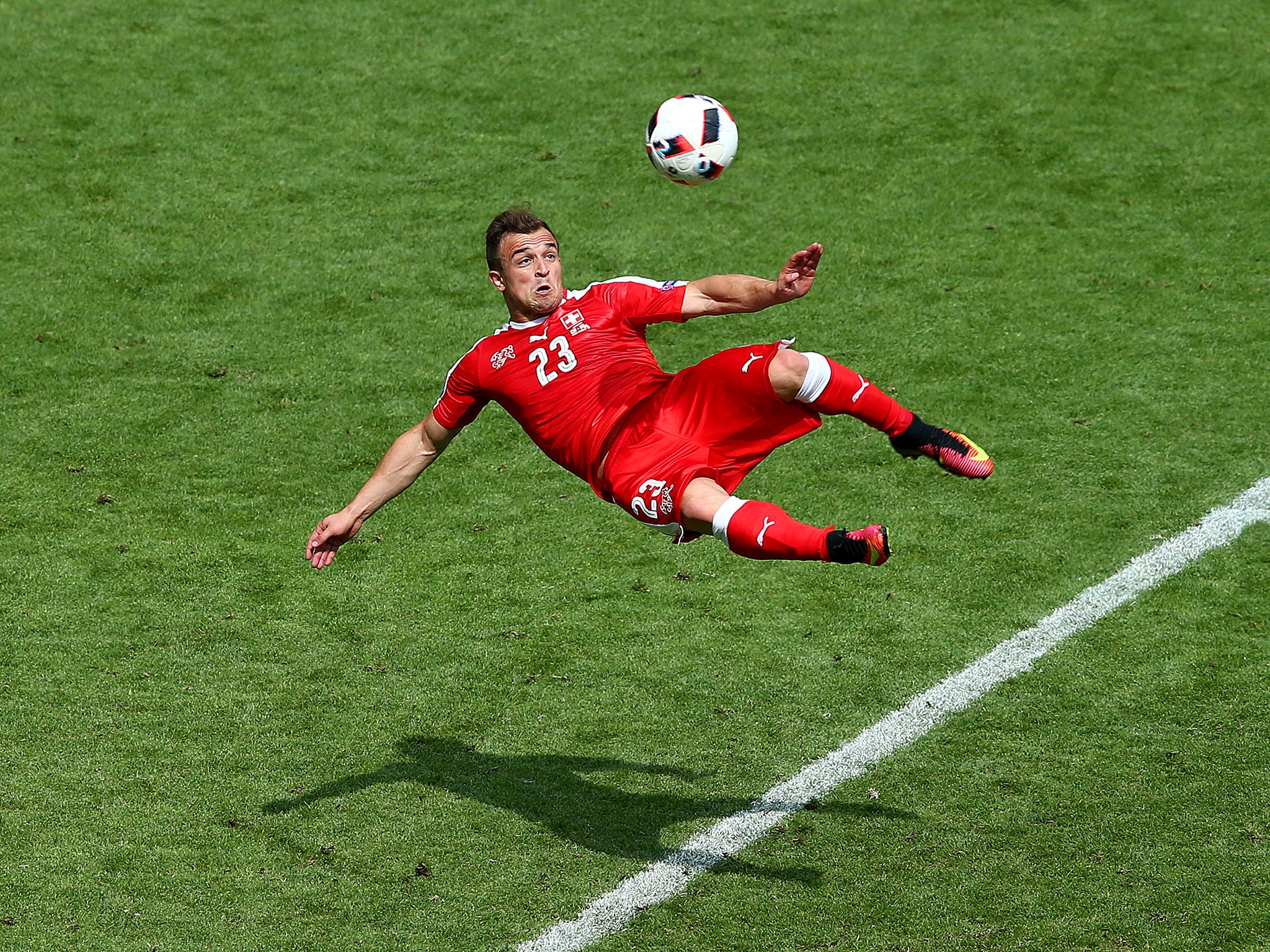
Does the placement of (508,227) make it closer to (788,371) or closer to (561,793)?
(788,371)

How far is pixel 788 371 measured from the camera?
6441mm

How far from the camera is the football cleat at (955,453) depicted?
6.34 metres

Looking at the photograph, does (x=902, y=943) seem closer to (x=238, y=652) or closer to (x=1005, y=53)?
(x=238, y=652)

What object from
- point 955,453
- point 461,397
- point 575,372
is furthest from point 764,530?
point 461,397

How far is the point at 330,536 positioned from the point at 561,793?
1719mm

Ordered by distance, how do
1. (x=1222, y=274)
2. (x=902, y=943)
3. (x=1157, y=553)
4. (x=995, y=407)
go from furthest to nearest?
1. (x=1222, y=274)
2. (x=995, y=407)
3. (x=1157, y=553)
4. (x=902, y=943)

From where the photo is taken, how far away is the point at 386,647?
843cm

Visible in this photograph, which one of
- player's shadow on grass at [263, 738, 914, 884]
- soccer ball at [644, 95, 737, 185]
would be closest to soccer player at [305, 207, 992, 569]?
soccer ball at [644, 95, 737, 185]

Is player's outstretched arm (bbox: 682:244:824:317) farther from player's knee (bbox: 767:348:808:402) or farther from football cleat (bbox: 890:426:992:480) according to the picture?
football cleat (bbox: 890:426:992:480)

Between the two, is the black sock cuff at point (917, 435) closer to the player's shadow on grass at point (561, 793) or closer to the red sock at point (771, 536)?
the red sock at point (771, 536)

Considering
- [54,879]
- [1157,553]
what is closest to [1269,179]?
[1157,553]

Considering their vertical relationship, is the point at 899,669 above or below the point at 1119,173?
below

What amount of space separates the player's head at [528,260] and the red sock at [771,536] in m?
1.61

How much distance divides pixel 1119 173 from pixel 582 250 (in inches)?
191
